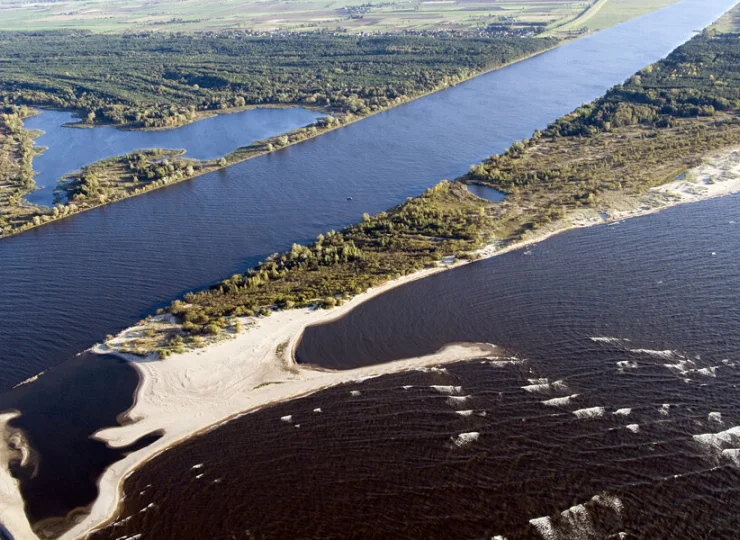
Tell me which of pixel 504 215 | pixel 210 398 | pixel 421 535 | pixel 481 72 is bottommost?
pixel 421 535

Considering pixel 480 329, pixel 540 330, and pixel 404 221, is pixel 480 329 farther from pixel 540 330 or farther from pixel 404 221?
pixel 404 221

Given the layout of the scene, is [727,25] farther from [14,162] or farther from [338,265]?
[14,162]

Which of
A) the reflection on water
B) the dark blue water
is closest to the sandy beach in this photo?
the reflection on water

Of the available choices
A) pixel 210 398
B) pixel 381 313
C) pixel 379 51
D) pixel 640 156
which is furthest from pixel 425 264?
pixel 379 51

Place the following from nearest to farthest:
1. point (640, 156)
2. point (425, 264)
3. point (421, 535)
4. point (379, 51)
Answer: point (421, 535) → point (425, 264) → point (640, 156) → point (379, 51)

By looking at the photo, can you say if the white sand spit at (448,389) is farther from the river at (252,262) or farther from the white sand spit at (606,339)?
the white sand spit at (606,339)

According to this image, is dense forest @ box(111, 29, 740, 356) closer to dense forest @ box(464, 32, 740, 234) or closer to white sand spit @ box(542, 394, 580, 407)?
dense forest @ box(464, 32, 740, 234)
